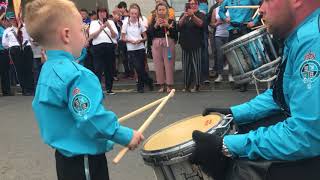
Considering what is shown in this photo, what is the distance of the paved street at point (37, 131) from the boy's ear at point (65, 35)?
Result: 2.63 meters

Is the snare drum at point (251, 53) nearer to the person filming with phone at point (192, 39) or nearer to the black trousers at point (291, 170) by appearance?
the person filming with phone at point (192, 39)

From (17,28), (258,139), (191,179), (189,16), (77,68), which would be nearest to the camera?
(258,139)

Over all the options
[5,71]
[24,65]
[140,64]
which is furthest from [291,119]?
[5,71]

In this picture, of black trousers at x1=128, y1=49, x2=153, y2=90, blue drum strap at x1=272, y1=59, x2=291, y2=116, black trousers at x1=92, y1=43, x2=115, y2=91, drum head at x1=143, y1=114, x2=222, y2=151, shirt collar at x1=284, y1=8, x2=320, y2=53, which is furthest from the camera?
black trousers at x1=92, y1=43, x2=115, y2=91

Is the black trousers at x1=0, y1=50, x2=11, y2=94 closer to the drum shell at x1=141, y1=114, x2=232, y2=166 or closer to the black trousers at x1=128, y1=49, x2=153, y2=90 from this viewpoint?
the black trousers at x1=128, y1=49, x2=153, y2=90

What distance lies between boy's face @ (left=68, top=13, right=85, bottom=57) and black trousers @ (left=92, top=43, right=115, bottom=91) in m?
8.06

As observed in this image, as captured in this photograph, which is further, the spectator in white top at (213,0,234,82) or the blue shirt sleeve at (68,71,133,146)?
the spectator in white top at (213,0,234,82)

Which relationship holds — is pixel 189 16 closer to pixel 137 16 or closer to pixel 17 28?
pixel 137 16

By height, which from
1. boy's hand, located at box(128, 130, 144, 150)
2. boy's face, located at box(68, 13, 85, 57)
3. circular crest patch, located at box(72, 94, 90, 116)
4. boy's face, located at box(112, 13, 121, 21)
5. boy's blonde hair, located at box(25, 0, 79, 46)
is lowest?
boy's face, located at box(112, 13, 121, 21)

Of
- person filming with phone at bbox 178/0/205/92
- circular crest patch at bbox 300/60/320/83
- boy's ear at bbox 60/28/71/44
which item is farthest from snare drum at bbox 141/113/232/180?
person filming with phone at bbox 178/0/205/92

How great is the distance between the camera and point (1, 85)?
40.8 feet

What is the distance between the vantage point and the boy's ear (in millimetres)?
2820

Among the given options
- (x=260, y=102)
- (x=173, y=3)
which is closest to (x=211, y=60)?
(x=173, y=3)

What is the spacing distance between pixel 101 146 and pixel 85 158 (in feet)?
0.36
